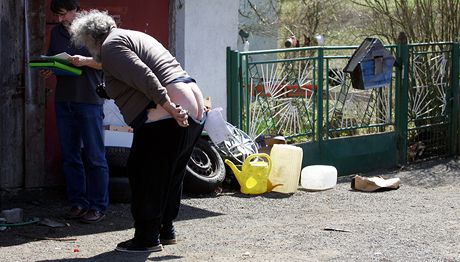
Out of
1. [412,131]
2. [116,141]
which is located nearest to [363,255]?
[116,141]

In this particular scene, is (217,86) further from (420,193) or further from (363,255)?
(363,255)

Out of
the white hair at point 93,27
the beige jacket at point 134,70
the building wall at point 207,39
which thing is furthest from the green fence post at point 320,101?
the white hair at point 93,27

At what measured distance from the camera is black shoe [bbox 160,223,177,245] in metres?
7.07

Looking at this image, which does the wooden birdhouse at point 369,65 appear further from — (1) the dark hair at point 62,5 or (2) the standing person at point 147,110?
(2) the standing person at point 147,110

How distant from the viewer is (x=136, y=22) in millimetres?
9391

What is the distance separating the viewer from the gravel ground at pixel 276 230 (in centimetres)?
688

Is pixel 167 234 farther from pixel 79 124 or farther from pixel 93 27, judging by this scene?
pixel 93 27

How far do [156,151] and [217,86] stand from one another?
11.7ft

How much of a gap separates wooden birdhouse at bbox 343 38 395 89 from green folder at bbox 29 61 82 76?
4141 mm

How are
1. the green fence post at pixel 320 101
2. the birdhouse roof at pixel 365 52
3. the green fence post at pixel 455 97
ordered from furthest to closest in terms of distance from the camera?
the green fence post at pixel 455 97 < the birdhouse roof at pixel 365 52 < the green fence post at pixel 320 101

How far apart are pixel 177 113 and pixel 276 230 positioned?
1946 millimetres

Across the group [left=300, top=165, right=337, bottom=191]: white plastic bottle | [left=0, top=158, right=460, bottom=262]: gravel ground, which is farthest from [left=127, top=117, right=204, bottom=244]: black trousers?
[left=300, top=165, right=337, bottom=191]: white plastic bottle

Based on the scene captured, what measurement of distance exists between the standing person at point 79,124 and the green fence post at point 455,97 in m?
6.23

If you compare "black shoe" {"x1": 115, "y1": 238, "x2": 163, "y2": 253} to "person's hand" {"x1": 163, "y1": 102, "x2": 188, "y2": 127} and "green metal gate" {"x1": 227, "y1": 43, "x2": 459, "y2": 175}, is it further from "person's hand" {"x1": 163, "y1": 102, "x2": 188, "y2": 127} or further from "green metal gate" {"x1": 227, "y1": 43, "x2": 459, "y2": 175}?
"green metal gate" {"x1": 227, "y1": 43, "x2": 459, "y2": 175}
